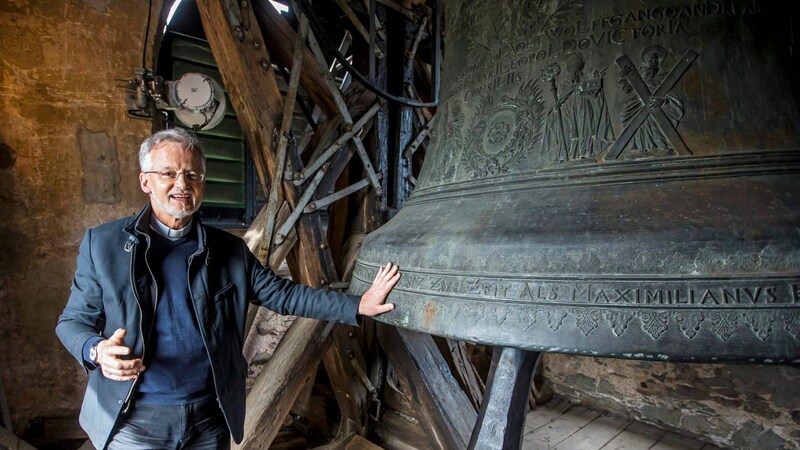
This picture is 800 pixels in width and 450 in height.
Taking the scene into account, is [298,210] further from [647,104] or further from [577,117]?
[647,104]

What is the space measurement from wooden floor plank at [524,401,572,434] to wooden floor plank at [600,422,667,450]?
409 millimetres

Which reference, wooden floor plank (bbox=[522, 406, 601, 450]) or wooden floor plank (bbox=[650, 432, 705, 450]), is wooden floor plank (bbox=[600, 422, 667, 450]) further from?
wooden floor plank (bbox=[522, 406, 601, 450])

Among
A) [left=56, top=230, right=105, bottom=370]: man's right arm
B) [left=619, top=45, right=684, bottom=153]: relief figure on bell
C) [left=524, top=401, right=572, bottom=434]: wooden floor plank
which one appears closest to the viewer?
[left=619, top=45, right=684, bottom=153]: relief figure on bell

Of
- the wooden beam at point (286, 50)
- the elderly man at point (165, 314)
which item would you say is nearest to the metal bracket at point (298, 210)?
the wooden beam at point (286, 50)

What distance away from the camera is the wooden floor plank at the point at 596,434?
269 cm

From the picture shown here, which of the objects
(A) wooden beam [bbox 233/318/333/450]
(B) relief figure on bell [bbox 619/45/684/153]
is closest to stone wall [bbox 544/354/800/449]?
(A) wooden beam [bbox 233/318/333/450]

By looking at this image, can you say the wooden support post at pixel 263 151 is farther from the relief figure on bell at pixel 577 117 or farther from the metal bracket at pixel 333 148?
the relief figure on bell at pixel 577 117

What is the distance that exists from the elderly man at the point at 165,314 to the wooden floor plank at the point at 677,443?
2.50 meters

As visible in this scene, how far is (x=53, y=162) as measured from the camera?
2135 millimetres

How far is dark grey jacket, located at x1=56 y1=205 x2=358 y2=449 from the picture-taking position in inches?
41.5

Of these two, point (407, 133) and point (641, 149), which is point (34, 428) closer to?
point (407, 133)

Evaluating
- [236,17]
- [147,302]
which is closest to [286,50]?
[236,17]

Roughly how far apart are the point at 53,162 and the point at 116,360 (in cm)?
171

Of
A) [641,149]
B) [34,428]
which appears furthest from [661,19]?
[34,428]
